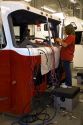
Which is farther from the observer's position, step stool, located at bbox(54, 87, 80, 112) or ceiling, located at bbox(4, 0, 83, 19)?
ceiling, located at bbox(4, 0, 83, 19)

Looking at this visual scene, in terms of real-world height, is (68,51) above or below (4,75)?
above

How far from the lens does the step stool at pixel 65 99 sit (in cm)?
503

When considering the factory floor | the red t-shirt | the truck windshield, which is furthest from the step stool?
the truck windshield

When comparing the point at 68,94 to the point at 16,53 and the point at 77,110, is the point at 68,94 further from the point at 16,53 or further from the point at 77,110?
the point at 16,53

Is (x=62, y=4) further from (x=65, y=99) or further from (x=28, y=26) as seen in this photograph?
(x=65, y=99)

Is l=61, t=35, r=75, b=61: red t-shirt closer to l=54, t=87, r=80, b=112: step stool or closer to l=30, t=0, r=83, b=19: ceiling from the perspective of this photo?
l=54, t=87, r=80, b=112: step stool

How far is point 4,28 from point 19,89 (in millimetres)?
1046

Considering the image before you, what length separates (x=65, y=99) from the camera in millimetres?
5098

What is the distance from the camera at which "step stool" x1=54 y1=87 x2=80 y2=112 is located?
5.03 meters

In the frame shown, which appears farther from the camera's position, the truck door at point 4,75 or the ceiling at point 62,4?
the ceiling at point 62,4

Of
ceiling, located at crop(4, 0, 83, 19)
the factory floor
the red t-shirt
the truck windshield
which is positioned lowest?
the factory floor

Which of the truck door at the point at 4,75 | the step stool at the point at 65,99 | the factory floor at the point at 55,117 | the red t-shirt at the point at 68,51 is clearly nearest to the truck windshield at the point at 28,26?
the red t-shirt at the point at 68,51

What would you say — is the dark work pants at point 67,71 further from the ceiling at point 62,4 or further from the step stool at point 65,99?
the ceiling at point 62,4

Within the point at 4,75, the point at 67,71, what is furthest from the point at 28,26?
the point at 4,75
